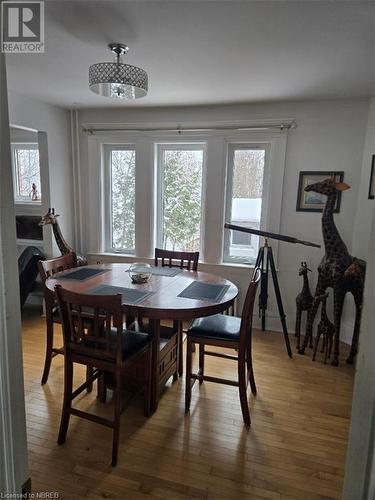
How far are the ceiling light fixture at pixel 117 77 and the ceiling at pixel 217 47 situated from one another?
0.20 m

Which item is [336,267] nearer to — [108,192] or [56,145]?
[108,192]

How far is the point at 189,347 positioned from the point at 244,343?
376 mm

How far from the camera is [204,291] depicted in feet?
7.47

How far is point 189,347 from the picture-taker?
2.17 metres

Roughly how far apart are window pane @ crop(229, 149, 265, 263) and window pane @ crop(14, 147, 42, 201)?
8.45 feet

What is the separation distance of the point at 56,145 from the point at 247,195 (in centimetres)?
229

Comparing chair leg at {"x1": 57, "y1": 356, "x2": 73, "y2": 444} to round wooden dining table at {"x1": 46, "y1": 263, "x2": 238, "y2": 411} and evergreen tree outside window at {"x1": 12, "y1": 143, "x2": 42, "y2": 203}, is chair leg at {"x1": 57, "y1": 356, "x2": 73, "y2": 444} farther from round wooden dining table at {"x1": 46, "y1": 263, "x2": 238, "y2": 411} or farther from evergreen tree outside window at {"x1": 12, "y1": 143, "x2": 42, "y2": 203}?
evergreen tree outside window at {"x1": 12, "y1": 143, "x2": 42, "y2": 203}

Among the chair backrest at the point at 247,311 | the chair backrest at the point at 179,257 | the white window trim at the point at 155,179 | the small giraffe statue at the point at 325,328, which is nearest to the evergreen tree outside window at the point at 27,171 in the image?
the white window trim at the point at 155,179

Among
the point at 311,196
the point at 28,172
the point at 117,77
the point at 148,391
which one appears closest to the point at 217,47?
the point at 117,77

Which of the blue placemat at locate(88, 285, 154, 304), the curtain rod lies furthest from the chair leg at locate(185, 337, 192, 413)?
the curtain rod

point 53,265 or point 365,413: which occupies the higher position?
point 365,413

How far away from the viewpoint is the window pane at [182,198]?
3.72 metres

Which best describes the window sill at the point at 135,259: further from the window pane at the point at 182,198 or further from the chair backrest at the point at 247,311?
the chair backrest at the point at 247,311

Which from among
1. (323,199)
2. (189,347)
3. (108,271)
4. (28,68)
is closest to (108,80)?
(28,68)
